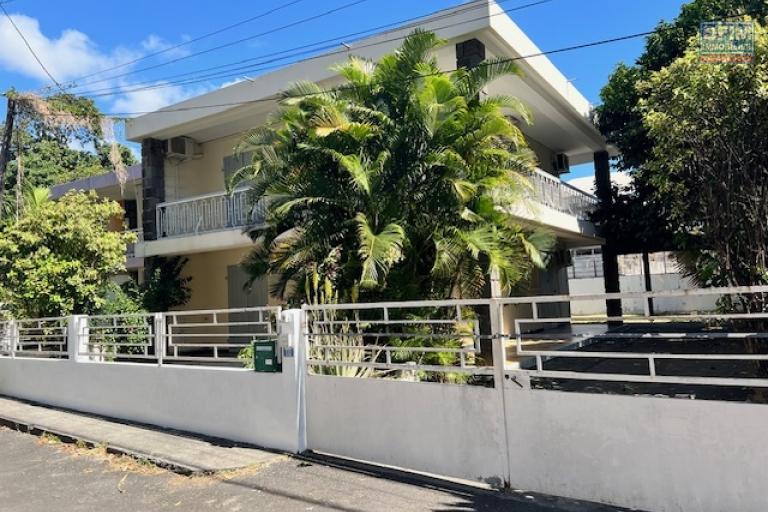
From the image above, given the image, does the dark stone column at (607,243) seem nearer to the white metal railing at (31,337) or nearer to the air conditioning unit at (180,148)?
the air conditioning unit at (180,148)

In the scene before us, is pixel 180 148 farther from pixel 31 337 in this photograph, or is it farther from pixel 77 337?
pixel 77 337

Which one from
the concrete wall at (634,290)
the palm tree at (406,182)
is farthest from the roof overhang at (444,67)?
the concrete wall at (634,290)

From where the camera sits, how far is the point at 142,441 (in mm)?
7516

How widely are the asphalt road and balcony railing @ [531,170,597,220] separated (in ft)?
24.0

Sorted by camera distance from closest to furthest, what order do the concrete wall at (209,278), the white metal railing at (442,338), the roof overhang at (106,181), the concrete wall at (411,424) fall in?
1. the white metal railing at (442,338)
2. the concrete wall at (411,424)
3. the concrete wall at (209,278)
4. the roof overhang at (106,181)

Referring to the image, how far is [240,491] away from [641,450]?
351 cm

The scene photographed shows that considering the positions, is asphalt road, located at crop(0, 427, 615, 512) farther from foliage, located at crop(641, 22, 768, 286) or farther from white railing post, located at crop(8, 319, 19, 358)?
white railing post, located at crop(8, 319, 19, 358)

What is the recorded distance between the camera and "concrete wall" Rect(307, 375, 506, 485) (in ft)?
17.2

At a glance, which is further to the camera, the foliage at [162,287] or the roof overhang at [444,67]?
the foliage at [162,287]

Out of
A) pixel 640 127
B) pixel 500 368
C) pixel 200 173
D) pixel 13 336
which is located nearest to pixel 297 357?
pixel 500 368

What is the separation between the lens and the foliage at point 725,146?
6.75m

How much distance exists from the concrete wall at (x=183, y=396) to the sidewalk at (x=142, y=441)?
0.20 m

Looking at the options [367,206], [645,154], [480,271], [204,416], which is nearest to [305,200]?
[367,206]

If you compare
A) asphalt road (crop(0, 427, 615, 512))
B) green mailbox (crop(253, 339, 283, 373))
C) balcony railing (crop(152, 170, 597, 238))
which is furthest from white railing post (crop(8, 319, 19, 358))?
green mailbox (crop(253, 339, 283, 373))
